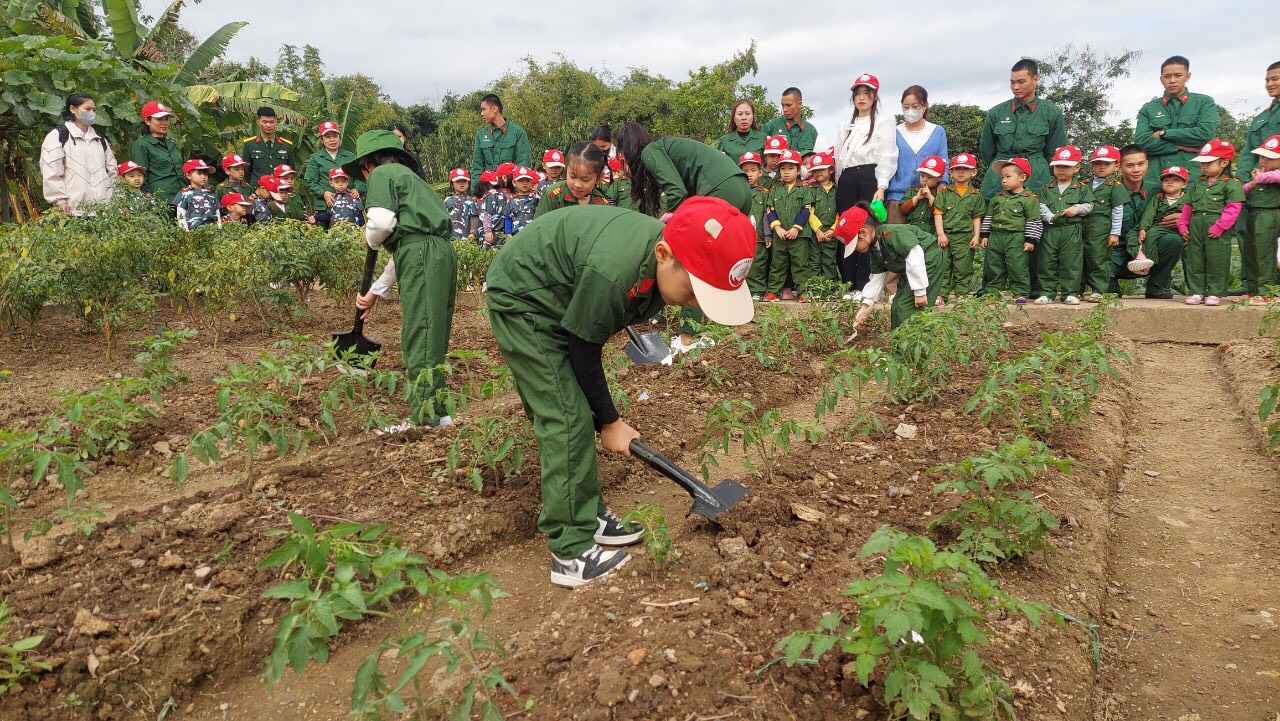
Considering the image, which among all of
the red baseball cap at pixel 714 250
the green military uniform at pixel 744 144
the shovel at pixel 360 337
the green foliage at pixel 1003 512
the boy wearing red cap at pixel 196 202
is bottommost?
the green foliage at pixel 1003 512

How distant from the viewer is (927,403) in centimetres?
460

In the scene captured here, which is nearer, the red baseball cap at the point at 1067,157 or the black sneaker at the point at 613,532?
the black sneaker at the point at 613,532

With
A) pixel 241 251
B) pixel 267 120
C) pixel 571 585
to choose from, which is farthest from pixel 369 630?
pixel 267 120

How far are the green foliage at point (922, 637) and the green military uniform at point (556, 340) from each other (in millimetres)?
1121

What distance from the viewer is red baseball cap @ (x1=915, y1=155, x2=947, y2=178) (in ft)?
22.6

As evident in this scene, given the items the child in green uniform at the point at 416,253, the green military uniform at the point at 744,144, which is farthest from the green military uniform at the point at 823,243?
the child in green uniform at the point at 416,253

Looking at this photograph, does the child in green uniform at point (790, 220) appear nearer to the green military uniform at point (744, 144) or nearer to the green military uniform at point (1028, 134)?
the green military uniform at point (744, 144)

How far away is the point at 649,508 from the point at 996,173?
6478mm

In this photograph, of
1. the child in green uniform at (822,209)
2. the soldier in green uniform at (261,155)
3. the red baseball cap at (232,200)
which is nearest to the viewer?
the child in green uniform at (822,209)

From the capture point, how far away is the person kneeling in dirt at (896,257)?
5484 mm

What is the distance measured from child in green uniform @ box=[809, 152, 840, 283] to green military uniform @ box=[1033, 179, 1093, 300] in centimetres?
191

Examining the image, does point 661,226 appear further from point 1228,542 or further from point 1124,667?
point 1228,542

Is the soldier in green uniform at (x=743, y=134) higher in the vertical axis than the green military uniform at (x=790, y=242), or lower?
higher

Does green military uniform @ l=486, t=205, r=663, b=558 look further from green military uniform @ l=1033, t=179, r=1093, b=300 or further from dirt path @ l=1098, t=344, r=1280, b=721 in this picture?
green military uniform @ l=1033, t=179, r=1093, b=300
